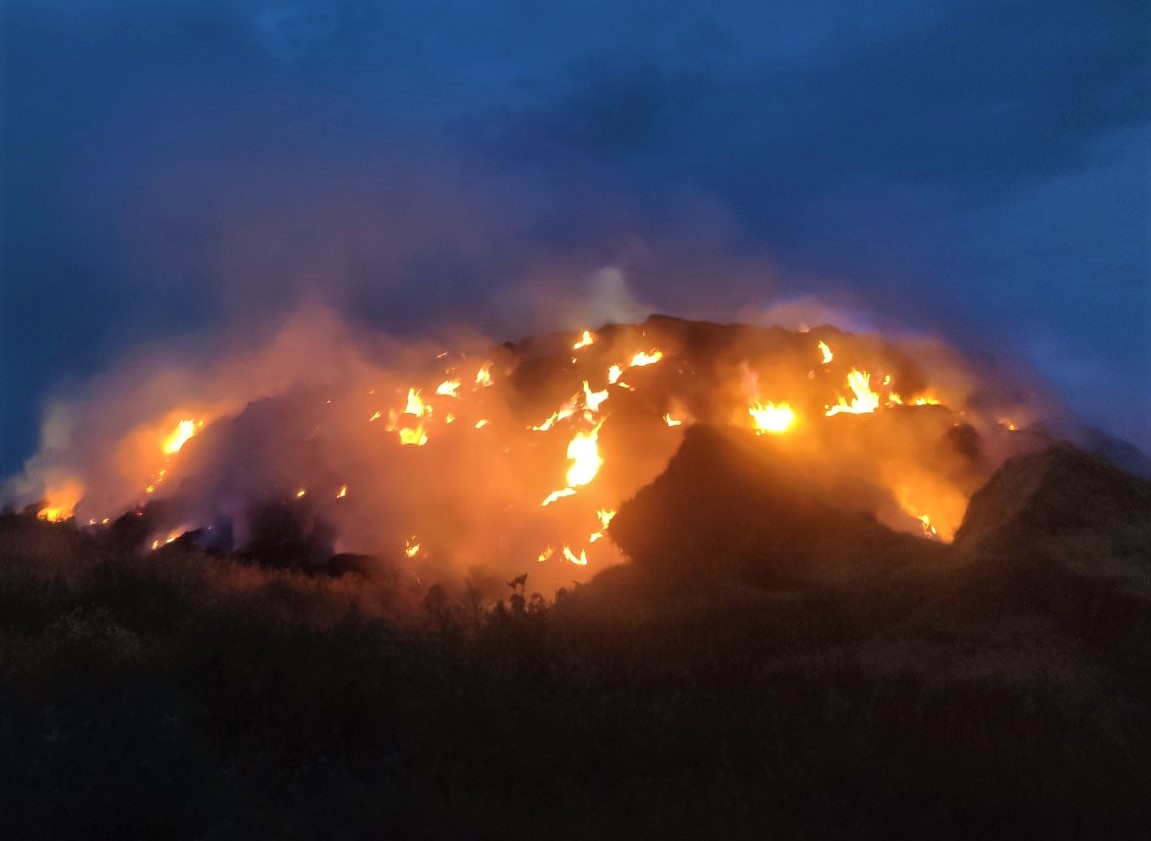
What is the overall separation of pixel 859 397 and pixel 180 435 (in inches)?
526

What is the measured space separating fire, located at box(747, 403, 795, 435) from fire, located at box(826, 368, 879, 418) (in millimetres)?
704

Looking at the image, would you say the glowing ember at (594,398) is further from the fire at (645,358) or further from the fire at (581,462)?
the fire at (645,358)

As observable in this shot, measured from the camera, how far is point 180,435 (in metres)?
21.2

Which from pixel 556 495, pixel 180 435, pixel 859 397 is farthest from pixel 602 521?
pixel 180 435

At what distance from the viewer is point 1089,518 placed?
33.9ft

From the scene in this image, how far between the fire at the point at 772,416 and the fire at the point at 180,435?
37.7ft

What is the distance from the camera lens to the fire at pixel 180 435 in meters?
20.9

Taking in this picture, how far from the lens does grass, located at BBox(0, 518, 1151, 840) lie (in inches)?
221

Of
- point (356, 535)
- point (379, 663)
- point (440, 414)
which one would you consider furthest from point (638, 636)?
point (440, 414)

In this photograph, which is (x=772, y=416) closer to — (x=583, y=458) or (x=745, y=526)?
(x=583, y=458)

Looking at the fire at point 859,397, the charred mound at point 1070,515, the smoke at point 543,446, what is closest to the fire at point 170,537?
the smoke at point 543,446

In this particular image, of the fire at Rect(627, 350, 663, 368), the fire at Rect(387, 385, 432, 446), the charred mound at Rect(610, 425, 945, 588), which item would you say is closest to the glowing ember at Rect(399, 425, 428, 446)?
the fire at Rect(387, 385, 432, 446)

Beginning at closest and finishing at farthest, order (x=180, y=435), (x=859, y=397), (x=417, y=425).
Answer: (x=859, y=397) → (x=417, y=425) → (x=180, y=435)

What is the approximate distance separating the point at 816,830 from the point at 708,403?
10.7 m
